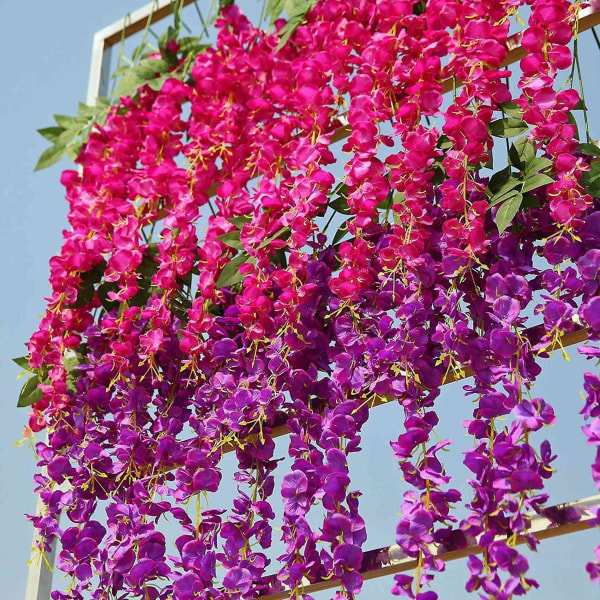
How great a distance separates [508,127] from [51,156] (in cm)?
93

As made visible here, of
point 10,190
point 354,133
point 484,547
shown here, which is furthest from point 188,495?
point 10,190

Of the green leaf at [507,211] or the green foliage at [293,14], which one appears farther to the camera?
the green foliage at [293,14]

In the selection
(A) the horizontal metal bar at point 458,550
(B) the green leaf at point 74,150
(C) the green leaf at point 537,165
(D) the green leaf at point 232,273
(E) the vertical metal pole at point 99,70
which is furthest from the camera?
(E) the vertical metal pole at point 99,70

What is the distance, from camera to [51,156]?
63.2 inches

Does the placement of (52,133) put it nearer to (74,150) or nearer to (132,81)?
(74,150)

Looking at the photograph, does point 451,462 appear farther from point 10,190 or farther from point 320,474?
point 10,190

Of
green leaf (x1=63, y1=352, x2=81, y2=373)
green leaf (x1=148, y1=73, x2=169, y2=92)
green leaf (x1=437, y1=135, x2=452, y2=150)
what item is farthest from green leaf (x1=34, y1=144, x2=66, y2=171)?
green leaf (x1=437, y1=135, x2=452, y2=150)

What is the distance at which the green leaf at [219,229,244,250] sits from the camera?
124 cm

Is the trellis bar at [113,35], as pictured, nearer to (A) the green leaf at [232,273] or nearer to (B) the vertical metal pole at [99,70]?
(B) the vertical metal pole at [99,70]

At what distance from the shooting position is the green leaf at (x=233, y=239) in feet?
4.07

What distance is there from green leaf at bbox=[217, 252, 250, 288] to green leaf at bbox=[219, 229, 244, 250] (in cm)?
2

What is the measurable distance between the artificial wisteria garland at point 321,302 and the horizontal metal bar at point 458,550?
0.6 inches

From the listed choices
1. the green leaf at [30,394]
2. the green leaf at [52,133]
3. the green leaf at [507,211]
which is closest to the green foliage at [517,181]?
the green leaf at [507,211]

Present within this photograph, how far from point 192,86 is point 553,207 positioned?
834mm
